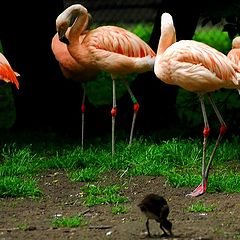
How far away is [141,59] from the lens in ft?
30.2

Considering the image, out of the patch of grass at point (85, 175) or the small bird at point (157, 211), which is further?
the patch of grass at point (85, 175)

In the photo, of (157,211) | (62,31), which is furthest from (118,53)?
(157,211)

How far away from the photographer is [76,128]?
10961 millimetres

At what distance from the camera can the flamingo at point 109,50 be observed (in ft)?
29.9

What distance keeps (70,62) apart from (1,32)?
1.76 m

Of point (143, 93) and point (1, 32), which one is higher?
point (1, 32)

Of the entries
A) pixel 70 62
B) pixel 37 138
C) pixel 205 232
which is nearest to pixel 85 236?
pixel 205 232

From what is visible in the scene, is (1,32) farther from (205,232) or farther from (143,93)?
(205,232)

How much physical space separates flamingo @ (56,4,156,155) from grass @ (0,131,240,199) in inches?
15.6

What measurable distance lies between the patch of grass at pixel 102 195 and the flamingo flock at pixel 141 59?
650 millimetres

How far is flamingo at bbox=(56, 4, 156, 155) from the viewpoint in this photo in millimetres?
9109

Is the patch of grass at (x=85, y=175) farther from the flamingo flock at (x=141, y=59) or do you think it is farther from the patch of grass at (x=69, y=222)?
the patch of grass at (x=69, y=222)

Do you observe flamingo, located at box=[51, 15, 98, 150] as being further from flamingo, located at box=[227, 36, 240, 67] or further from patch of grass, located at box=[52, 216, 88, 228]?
patch of grass, located at box=[52, 216, 88, 228]

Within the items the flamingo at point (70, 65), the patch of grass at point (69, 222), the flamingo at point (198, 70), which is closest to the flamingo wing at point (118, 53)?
the flamingo at point (70, 65)
